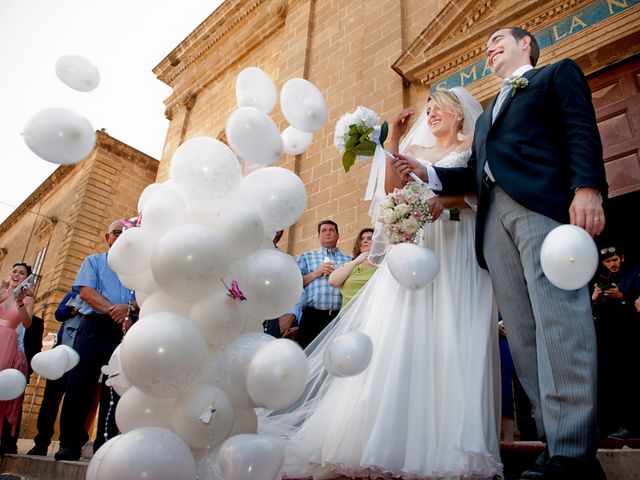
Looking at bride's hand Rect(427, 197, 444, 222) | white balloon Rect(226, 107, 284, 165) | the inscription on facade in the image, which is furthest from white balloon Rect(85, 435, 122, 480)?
the inscription on facade

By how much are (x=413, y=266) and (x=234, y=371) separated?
93cm

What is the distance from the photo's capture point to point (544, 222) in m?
1.85

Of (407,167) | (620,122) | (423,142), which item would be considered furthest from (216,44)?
(407,167)

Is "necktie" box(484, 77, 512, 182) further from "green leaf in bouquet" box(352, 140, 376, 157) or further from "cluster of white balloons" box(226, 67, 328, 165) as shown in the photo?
"cluster of white balloons" box(226, 67, 328, 165)

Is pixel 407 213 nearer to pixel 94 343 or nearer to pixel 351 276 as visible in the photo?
pixel 351 276

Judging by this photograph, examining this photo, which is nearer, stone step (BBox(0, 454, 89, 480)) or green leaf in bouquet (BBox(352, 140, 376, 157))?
green leaf in bouquet (BBox(352, 140, 376, 157))

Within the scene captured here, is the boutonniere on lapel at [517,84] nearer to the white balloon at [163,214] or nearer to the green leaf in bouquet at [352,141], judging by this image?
the green leaf in bouquet at [352,141]

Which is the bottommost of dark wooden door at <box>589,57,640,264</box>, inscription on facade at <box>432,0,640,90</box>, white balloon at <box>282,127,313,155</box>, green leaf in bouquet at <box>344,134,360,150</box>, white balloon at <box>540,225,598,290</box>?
white balloon at <box>540,225,598,290</box>

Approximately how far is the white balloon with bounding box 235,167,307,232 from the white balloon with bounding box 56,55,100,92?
3.29 ft

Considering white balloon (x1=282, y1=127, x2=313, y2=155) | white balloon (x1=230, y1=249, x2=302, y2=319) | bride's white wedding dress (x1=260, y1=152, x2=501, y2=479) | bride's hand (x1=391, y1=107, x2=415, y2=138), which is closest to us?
white balloon (x1=230, y1=249, x2=302, y2=319)

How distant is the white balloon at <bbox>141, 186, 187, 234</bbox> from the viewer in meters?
1.80

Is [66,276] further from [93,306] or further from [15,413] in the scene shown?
[93,306]

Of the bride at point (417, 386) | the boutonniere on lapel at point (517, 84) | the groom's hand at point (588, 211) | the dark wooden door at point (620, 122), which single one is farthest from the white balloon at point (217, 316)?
the dark wooden door at point (620, 122)

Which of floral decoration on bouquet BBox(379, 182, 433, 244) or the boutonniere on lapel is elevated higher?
the boutonniere on lapel
